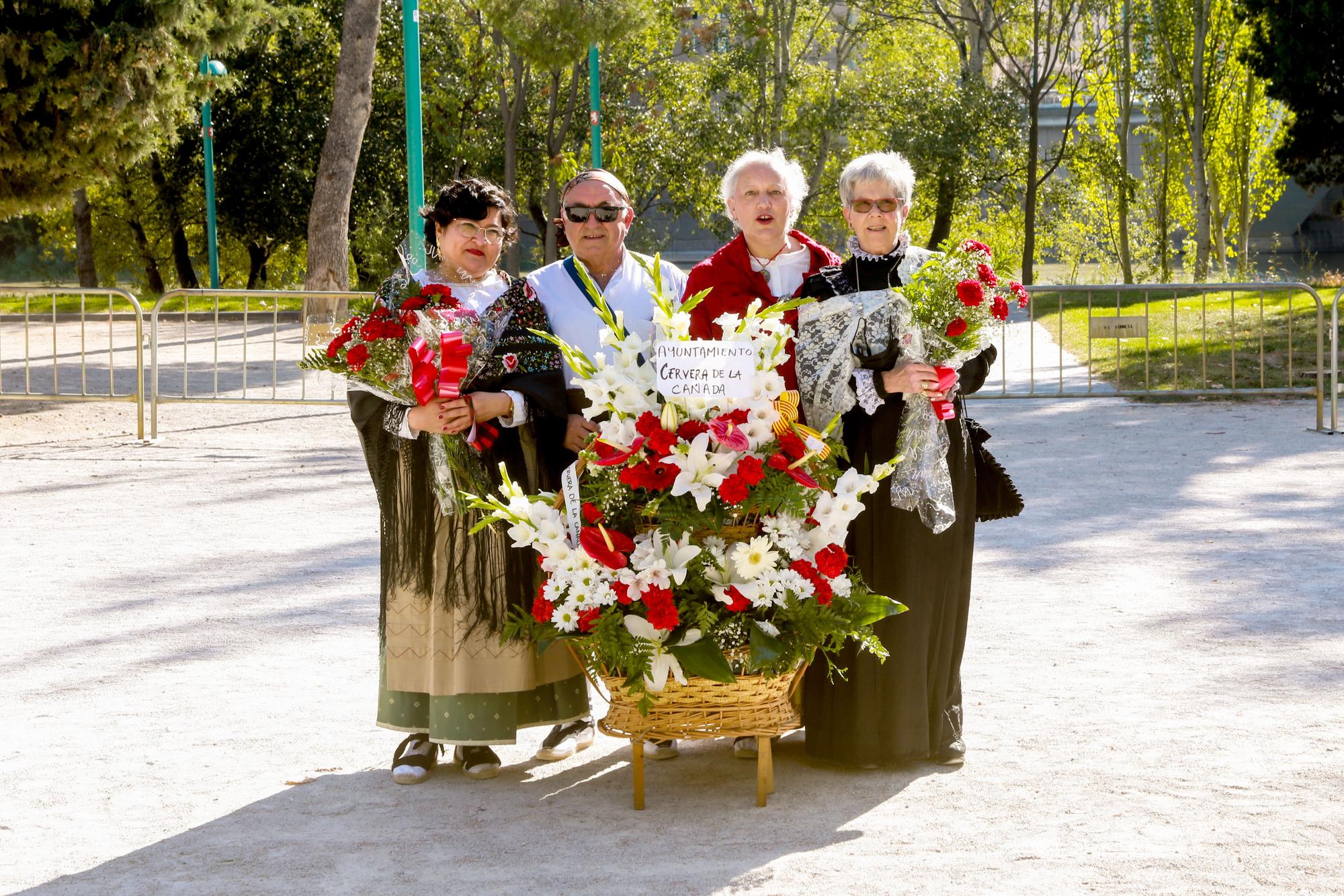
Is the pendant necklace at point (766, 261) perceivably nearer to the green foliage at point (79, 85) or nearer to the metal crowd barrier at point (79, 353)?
the metal crowd barrier at point (79, 353)

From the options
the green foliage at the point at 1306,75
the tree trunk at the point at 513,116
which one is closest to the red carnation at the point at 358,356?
the tree trunk at the point at 513,116

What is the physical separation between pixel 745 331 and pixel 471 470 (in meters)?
1.03

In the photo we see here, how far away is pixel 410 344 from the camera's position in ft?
14.8

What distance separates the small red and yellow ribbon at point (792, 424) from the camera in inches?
167

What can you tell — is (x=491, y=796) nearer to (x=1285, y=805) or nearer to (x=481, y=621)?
(x=481, y=621)

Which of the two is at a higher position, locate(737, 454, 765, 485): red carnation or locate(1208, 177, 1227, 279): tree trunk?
locate(1208, 177, 1227, 279): tree trunk

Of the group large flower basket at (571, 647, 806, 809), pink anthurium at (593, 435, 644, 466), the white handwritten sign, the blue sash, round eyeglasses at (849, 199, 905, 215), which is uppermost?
round eyeglasses at (849, 199, 905, 215)

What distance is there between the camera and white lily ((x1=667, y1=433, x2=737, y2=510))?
4094 millimetres

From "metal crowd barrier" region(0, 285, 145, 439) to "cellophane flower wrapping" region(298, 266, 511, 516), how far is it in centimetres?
734

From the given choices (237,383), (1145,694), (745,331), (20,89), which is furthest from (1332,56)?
(745,331)

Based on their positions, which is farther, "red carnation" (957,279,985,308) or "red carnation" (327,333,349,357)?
"red carnation" (327,333,349,357)

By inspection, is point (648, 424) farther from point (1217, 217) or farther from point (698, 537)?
point (1217, 217)

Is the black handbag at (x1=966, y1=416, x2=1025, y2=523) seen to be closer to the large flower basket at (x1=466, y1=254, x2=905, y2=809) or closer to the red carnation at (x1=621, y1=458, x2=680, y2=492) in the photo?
the large flower basket at (x1=466, y1=254, x2=905, y2=809)

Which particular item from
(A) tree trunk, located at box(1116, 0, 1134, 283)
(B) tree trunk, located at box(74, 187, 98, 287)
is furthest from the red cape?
(B) tree trunk, located at box(74, 187, 98, 287)
